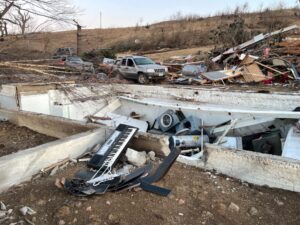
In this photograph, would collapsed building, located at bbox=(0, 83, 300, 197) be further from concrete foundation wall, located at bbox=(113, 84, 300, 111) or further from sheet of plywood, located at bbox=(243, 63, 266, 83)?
sheet of plywood, located at bbox=(243, 63, 266, 83)

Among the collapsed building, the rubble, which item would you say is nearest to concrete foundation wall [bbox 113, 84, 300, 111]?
the collapsed building

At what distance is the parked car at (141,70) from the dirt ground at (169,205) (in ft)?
40.8

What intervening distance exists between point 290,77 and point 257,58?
97.6 inches

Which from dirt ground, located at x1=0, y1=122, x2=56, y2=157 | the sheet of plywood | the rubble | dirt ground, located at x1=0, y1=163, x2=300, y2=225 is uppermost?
the sheet of plywood

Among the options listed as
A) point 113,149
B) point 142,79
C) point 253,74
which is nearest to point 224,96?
point 253,74

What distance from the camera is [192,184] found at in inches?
161

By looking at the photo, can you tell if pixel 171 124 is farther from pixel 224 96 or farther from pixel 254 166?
pixel 254 166

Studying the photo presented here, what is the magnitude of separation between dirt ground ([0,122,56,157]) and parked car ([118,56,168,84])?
9726 millimetres

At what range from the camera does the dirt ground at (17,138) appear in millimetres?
5956

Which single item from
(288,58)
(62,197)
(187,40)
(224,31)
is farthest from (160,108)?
(187,40)

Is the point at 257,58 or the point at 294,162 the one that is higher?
the point at 257,58

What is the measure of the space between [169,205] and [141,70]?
13.4m

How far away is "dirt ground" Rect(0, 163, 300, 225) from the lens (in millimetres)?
3287

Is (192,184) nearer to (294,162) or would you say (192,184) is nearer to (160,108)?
(294,162)
